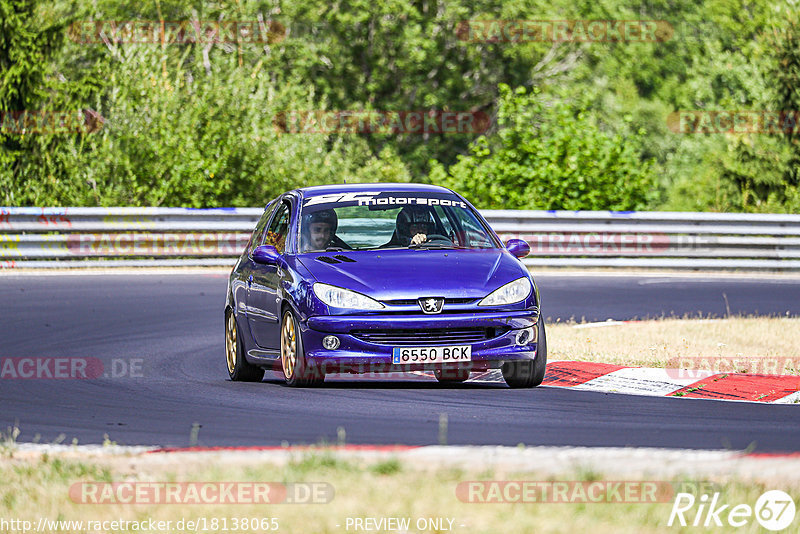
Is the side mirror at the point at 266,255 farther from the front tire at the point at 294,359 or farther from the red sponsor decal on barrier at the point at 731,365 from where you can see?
the red sponsor decal on barrier at the point at 731,365

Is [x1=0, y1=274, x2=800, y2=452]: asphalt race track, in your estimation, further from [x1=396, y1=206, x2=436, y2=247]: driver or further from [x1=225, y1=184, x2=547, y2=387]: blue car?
[x1=396, y1=206, x2=436, y2=247]: driver

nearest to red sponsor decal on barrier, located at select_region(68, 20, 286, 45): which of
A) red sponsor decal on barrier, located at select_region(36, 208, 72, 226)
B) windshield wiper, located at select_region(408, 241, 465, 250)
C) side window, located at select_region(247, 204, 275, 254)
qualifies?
red sponsor decal on barrier, located at select_region(36, 208, 72, 226)

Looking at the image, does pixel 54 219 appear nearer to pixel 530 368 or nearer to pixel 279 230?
pixel 279 230

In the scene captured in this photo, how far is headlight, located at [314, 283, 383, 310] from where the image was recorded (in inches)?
387

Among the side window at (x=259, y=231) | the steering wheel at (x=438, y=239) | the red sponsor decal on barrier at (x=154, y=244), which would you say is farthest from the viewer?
the red sponsor decal on barrier at (x=154, y=244)

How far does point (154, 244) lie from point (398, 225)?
42.2ft

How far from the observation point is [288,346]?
10.4 metres

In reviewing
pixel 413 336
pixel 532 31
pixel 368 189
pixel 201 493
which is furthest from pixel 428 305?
pixel 532 31

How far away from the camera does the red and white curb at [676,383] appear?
10047mm

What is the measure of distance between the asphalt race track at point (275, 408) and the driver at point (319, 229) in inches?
41.8

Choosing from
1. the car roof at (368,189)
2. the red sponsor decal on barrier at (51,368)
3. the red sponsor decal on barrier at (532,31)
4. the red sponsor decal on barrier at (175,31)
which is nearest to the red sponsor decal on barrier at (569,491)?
the car roof at (368,189)

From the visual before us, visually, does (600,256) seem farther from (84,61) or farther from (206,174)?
(84,61)

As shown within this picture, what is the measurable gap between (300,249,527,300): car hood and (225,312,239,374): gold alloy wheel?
1502mm

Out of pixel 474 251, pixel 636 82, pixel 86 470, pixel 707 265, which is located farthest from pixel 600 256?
pixel 636 82
